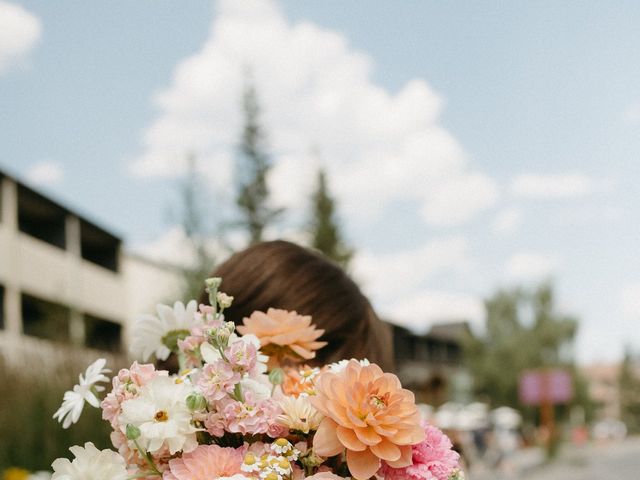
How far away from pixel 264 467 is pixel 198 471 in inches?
3.6

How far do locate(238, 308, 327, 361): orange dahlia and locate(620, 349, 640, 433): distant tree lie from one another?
95.1 meters

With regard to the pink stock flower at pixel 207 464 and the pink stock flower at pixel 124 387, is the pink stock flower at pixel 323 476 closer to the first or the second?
the pink stock flower at pixel 207 464

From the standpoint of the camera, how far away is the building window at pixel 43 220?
2652 cm

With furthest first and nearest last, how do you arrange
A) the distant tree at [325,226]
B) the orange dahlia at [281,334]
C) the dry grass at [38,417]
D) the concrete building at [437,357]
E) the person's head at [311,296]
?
the concrete building at [437,357]
the distant tree at [325,226]
the dry grass at [38,417]
the person's head at [311,296]
the orange dahlia at [281,334]

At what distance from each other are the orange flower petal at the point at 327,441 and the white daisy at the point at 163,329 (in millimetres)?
396

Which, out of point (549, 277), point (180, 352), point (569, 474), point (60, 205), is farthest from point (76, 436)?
point (549, 277)

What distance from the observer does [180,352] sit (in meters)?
1.50

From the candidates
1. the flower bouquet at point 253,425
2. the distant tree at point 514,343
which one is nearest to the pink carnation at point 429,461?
the flower bouquet at point 253,425

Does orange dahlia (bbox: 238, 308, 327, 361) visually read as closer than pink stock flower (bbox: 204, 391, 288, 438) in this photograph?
No

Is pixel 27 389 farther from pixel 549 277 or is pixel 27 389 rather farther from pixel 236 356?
pixel 549 277

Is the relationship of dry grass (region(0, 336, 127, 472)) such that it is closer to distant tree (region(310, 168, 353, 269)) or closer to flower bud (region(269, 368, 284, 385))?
flower bud (region(269, 368, 284, 385))

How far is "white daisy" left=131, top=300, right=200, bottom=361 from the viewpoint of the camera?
156cm

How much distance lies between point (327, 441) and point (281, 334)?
302 millimetres

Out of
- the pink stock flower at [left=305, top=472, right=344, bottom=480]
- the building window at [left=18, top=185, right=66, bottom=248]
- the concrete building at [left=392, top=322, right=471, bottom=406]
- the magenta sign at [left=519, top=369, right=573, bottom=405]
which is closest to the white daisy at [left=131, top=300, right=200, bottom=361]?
the pink stock flower at [left=305, top=472, right=344, bottom=480]
